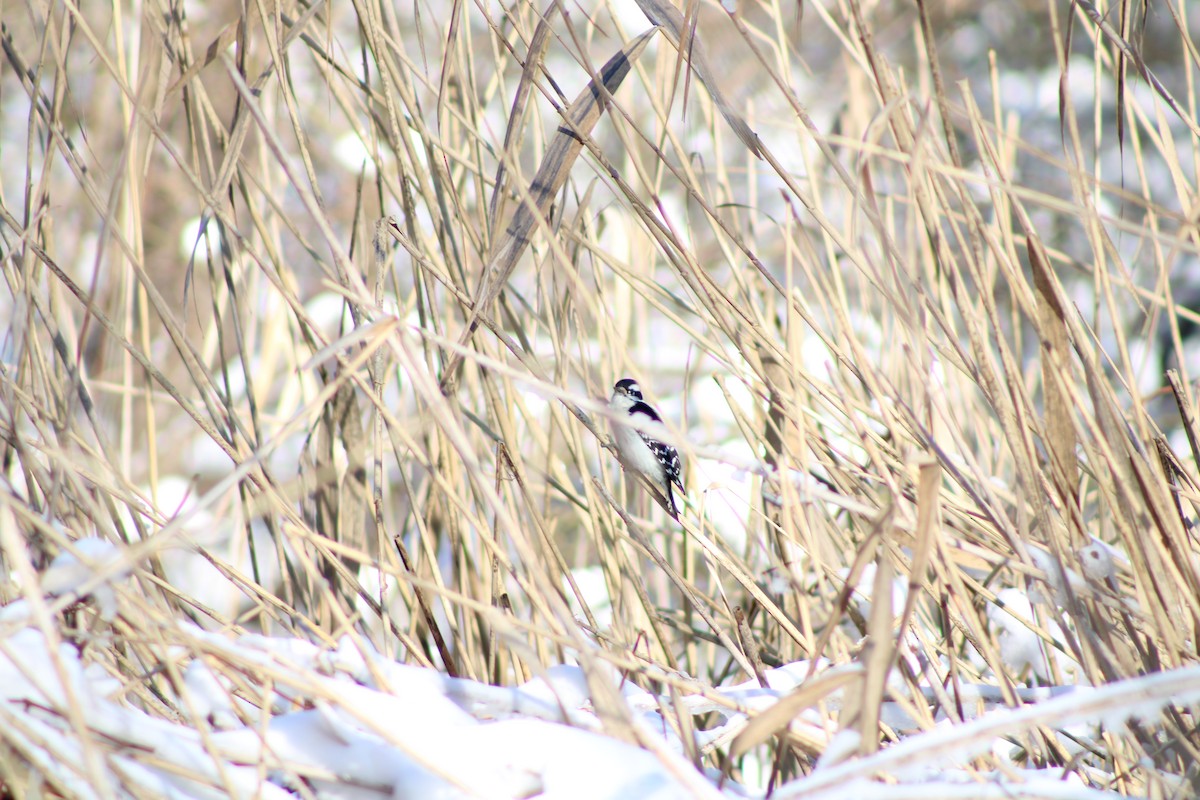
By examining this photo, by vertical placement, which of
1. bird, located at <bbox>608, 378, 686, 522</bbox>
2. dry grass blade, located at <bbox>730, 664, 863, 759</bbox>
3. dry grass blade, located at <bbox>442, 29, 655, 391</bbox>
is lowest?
dry grass blade, located at <bbox>730, 664, 863, 759</bbox>

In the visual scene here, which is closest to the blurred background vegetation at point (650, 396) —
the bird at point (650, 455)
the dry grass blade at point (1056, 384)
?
the dry grass blade at point (1056, 384)

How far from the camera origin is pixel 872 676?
86 cm

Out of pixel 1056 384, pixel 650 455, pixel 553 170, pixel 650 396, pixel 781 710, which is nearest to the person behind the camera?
pixel 781 710

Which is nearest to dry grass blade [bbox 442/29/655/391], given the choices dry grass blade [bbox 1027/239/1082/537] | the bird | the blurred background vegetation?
the blurred background vegetation

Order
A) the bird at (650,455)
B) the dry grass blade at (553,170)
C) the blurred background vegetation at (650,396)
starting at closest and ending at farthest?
the blurred background vegetation at (650,396) < the dry grass blade at (553,170) < the bird at (650,455)

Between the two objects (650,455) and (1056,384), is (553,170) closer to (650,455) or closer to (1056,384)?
(1056,384)

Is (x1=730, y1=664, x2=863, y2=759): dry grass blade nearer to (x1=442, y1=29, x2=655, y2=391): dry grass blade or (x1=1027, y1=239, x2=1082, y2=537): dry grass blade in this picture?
(x1=1027, y1=239, x2=1082, y2=537): dry grass blade

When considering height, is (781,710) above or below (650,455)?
below

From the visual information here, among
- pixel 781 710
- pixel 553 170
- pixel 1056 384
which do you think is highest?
pixel 553 170

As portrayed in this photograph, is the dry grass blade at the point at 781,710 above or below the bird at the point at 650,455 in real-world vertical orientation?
below

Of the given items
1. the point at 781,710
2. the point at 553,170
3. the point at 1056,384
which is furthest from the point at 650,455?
the point at 781,710

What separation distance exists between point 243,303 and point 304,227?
14.8 ft

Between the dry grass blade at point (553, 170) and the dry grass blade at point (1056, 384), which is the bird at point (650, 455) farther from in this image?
the dry grass blade at point (1056, 384)

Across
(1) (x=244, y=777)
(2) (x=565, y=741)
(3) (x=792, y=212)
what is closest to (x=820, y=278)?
(3) (x=792, y=212)
